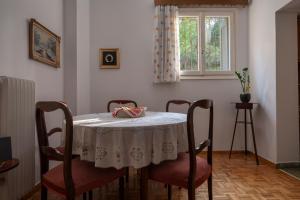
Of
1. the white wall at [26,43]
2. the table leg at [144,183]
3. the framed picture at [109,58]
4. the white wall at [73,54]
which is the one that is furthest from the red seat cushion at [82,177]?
the framed picture at [109,58]

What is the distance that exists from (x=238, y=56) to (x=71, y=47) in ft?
8.47

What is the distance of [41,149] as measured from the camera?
1.47 m

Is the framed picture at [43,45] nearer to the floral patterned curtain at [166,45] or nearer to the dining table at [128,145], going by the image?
the dining table at [128,145]

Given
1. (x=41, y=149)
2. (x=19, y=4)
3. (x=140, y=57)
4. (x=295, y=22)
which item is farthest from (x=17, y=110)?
(x=295, y=22)

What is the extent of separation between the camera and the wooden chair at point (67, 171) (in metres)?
1.31

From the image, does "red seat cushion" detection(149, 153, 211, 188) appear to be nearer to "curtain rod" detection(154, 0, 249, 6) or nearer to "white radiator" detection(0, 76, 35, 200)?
"white radiator" detection(0, 76, 35, 200)

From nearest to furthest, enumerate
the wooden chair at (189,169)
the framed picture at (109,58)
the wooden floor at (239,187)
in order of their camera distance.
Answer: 1. the wooden chair at (189,169)
2. the wooden floor at (239,187)
3. the framed picture at (109,58)

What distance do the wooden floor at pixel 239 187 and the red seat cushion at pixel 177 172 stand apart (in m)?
0.70

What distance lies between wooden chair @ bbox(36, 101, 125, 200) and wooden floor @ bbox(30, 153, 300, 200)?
845 mm

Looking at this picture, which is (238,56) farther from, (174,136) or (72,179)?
(72,179)

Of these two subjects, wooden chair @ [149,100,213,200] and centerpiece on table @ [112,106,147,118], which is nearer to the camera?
wooden chair @ [149,100,213,200]

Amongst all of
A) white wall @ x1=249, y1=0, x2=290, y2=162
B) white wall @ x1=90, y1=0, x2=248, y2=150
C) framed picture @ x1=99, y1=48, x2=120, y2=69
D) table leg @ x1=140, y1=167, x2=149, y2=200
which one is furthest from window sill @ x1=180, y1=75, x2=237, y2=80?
table leg @ x1=140, y1=167, x2=149, y2=200

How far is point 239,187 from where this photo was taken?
8.00ft

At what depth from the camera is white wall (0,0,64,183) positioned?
1967 millimetres
